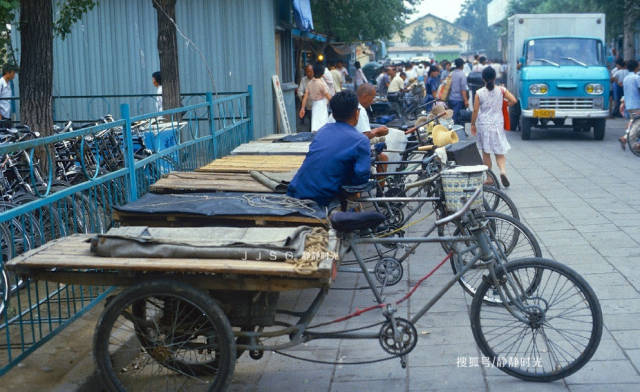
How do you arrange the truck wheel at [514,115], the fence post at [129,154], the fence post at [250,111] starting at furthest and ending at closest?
the truck wheel at [514,115] → the fence post at [250,111] → the fence post at [129,154]

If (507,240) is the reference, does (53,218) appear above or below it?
above

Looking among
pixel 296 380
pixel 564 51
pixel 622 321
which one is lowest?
pixel 296 380

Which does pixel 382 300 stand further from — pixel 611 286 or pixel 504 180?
pixel 504 180

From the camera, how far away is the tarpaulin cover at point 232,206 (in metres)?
5.32

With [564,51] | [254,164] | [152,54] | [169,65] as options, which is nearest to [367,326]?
[254,164]

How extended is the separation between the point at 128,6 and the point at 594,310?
13.4 m

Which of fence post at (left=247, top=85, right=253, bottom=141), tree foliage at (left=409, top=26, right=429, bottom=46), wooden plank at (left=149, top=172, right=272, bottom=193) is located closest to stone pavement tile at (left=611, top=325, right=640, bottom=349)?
wooden plank at (left=149, top=172, right=272, bottom=193)

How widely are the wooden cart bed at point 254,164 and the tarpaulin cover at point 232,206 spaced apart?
75.9 inches

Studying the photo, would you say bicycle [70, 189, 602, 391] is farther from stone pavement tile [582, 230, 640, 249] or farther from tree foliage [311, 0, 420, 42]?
tree foliage [311, 0, 420, 42]

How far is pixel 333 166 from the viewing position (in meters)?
5.48

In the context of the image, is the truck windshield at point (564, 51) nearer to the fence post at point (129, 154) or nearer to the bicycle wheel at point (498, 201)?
the bicycle wheel at point (498, 201)

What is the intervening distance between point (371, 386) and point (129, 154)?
109 inches

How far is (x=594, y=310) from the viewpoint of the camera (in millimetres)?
4383

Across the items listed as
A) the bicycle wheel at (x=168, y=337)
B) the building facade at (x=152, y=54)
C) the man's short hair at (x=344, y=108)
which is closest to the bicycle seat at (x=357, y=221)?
the bicycle wheel at (x=168, y=337)
